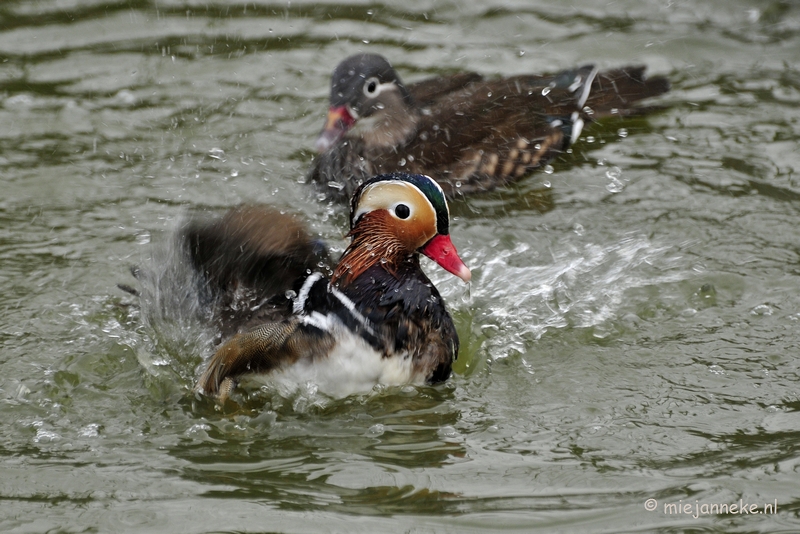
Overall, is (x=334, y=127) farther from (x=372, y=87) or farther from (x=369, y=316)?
(x=369, y=316)

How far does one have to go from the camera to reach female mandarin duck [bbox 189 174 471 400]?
3938 millimetres

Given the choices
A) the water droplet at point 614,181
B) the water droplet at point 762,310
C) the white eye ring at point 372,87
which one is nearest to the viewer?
the water droplet at point 762,310

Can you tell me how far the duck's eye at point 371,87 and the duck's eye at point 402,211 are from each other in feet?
6.47

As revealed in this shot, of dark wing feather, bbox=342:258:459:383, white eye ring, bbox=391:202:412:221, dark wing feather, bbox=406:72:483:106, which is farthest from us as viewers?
dark wing feather, bbox=406:72:483:106

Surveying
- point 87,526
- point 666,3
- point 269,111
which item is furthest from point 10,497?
point 666,3

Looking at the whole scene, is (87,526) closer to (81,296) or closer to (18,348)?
(18,348)

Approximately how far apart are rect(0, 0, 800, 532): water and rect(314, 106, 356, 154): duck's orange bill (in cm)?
27

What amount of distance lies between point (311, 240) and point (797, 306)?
222 centimetres

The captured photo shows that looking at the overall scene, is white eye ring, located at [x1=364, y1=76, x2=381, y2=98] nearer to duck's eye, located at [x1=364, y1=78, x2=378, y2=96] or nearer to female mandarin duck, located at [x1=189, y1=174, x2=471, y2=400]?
duck's eye, located at [x1=364, y1=78, x2=378, y2=96]

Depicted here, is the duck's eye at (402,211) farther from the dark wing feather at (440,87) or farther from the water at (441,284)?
the dark wing feather at (440,87)

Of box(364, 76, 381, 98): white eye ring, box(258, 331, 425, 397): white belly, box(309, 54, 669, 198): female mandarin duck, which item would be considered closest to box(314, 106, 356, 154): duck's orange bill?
box(309, 54, 669, 198): female mandarin duck

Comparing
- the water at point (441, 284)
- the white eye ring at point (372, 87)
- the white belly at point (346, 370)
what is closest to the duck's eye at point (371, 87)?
the white eye ring at point (372, 87)

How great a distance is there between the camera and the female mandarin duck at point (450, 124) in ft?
18.9

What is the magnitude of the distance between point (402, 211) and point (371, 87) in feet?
Result: 6.63
